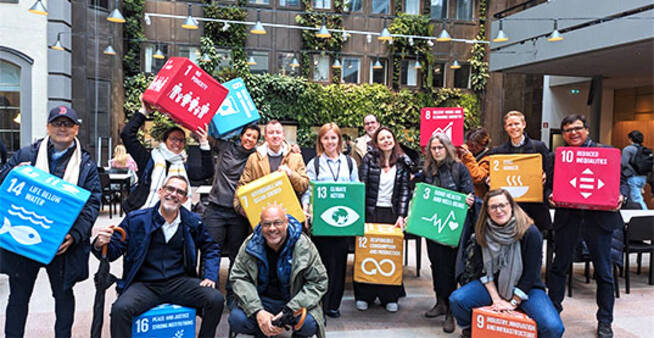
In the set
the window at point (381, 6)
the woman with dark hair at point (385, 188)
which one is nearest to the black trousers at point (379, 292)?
the woman with dark hair at point (385, 188)

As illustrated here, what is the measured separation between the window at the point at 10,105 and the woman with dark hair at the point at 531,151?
11656 millimetres

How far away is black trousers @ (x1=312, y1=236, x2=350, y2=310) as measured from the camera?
12.6 ft

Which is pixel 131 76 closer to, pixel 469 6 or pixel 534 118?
pixel 469 6

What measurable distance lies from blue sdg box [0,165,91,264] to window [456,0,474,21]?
1798 centimetres

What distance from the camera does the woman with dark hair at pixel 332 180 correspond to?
384cm

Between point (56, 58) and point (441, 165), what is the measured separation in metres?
11.1

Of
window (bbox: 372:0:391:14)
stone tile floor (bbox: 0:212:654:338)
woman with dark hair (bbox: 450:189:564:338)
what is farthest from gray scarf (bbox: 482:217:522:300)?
window (bbox: 372:0:391:14)

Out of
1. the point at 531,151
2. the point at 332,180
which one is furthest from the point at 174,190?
the point at 531,151

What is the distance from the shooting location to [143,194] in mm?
3596

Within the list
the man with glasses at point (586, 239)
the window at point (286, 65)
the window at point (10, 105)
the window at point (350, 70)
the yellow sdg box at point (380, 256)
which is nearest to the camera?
the man with glasses at point (586, 239)

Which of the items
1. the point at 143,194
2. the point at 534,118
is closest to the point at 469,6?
the point at 534,118

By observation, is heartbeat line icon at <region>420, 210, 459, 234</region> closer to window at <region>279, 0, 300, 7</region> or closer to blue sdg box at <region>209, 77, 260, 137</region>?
blue sdg box at <region>209, 77, 260, 137</region>

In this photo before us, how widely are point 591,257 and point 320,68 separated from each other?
14466mm

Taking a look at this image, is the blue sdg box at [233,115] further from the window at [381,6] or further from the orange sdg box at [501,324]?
the window at [381,6]
